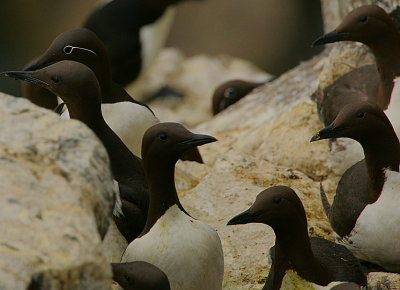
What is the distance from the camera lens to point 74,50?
21.1 ft

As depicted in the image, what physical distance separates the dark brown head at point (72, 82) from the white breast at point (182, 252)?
2.95ft

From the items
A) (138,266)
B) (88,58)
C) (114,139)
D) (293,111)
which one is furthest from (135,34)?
(138,266)

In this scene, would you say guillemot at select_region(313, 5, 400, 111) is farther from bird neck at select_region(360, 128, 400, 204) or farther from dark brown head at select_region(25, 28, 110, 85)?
dark brown head at select_region(25, 28, 110, 85)

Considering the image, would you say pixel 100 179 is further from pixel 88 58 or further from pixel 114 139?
pixel 88 58

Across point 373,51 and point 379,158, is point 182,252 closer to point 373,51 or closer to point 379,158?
point 379,158

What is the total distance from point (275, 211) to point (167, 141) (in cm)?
76

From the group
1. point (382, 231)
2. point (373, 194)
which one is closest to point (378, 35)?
point (373, 194)

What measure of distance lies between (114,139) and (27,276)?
96.6 inches

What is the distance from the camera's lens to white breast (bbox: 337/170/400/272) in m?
5.56

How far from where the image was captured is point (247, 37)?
62.5ft

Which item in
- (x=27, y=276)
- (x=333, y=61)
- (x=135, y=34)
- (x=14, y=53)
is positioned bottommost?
(x=14, y=53)

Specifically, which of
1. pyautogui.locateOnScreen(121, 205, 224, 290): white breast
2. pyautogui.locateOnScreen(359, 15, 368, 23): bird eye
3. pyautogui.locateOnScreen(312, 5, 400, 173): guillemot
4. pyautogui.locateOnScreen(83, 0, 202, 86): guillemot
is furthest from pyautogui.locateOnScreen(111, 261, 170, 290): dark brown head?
pyautogui.locateOnScreen(83, 0, 202, 86): guillemot

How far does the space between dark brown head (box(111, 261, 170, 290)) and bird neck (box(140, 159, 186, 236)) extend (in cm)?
63

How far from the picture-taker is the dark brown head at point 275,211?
5.17m
